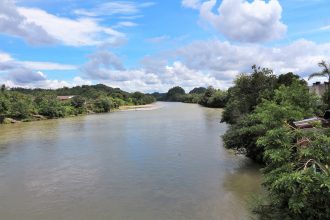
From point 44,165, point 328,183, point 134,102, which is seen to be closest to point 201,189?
point 328,183

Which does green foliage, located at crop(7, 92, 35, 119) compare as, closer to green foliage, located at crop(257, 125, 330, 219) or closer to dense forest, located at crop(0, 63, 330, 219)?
dense forest, located at crop(0, 63, 330, 219)

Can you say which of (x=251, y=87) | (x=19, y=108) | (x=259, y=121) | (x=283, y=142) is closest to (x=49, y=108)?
(x=19, y=108)

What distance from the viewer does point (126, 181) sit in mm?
22469

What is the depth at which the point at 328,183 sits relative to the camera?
352 inches

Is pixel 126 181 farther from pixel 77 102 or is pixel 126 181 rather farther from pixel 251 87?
pixel 77 102

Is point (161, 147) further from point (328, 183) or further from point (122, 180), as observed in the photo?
point (328, 183)

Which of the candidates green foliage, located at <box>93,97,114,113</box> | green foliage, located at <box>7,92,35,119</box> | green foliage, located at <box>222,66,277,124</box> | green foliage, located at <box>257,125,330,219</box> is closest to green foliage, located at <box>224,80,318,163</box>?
green foliage, located at <box>222,66,277,124</box>

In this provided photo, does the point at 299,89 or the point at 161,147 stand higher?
the point at 299,89

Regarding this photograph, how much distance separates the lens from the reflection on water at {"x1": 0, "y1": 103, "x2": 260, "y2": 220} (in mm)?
17188

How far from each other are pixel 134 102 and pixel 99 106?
201 ft

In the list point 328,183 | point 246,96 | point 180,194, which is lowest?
point 180,194

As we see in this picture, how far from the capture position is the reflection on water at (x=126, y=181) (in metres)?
17.2

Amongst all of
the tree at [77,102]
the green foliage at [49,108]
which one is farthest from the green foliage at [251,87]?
the tree at [77,102]

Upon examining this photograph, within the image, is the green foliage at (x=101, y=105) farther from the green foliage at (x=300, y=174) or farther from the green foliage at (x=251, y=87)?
the green foliage at (x=300, y=174)
